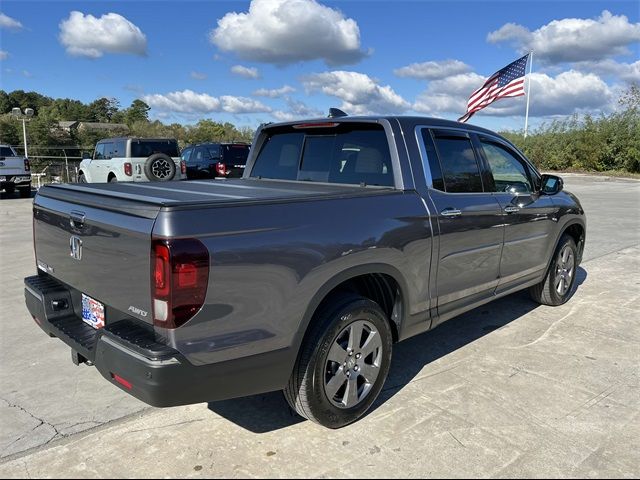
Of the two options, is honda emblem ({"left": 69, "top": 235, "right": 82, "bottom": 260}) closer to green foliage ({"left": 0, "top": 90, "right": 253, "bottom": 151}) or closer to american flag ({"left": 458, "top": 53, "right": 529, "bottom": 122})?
american flag ({"left": 458, "top": 53, "right": 529, "bottom": 122})

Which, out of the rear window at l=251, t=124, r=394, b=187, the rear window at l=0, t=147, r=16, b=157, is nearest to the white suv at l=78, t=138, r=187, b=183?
the rear window at l=0, t=147, r=16, b=157

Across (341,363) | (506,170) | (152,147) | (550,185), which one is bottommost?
(341,363)

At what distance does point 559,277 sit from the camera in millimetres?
5520

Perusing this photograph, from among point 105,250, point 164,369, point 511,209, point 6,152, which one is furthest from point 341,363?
point 6,152

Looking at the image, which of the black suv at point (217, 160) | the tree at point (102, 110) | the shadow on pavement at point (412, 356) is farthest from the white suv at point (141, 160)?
the tree at point (102, 110)

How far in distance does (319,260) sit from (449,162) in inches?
66.4

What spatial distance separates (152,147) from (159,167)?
997 mm

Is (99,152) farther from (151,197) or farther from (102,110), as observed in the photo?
(102,110)

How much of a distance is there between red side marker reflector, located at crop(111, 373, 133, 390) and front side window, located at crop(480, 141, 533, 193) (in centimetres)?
330

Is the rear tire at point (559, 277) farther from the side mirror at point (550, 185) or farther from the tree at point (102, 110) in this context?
the tree at point (102, 110)

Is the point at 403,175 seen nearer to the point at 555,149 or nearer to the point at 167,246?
the point at 167,246

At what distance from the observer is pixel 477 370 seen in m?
3.95

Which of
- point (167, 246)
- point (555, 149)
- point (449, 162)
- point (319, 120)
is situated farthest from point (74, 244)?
point (555, 149)

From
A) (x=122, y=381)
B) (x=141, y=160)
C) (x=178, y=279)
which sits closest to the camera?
(x=178, y=279)
